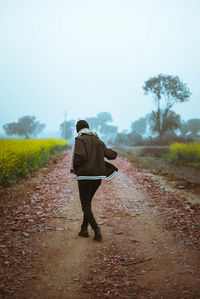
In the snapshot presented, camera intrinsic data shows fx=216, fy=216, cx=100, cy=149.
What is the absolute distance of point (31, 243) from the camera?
4.43 meters

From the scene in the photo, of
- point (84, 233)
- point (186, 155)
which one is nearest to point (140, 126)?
point (186, 155)

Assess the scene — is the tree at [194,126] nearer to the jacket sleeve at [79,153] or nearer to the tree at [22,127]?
the tree at [22,127]

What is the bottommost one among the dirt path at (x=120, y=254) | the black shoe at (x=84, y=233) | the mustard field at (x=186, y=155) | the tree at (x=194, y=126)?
the dirt path at (x=120, y=254)

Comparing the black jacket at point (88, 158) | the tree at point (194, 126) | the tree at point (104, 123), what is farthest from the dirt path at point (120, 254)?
the tree at point (104, 123)

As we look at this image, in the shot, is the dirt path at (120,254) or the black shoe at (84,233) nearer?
the dirt path at (120,254)

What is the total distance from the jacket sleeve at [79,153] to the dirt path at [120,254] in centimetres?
168

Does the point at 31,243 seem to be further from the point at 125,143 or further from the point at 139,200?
the point at 125,143

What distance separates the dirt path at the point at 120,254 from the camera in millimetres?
3094

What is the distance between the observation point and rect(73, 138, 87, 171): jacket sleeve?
13.7 ft

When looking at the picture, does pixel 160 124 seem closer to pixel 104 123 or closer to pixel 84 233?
pixel 84 233

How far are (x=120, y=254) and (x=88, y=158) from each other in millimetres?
1907

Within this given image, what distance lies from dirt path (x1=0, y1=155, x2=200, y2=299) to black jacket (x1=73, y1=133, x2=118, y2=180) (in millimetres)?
1445

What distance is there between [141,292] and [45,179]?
7.82 meters

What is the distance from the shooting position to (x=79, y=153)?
417 centimetres
